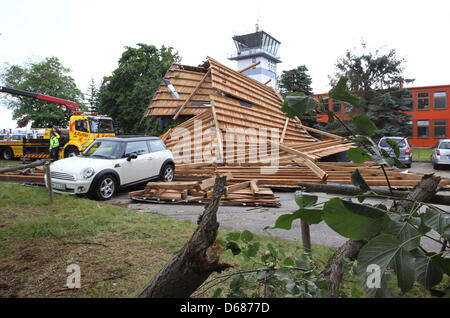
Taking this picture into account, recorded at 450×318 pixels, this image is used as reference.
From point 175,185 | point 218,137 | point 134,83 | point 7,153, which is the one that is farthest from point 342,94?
point 134,83

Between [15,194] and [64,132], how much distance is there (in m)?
14.3

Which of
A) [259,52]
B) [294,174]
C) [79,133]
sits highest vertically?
[259,52]

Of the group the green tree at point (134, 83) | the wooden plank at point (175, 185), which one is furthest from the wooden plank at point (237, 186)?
the green tree at point (134, 83)

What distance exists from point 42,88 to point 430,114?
53.6 m

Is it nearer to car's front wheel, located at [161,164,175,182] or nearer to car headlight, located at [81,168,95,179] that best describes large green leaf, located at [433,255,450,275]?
car headlight, located at [81,168,95,179]

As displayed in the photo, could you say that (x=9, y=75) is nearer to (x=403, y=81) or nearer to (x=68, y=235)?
(x=68, y=235)

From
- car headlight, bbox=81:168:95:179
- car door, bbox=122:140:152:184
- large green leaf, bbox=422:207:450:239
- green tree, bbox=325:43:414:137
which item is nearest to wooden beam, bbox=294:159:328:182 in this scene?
car door, bbox=122:140:152:184

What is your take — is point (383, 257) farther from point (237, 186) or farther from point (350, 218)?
point (237, 186)

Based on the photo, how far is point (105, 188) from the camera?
845 cm

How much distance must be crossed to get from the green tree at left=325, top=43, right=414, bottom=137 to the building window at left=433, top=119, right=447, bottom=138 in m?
8.50

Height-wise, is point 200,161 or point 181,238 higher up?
point 200,161
